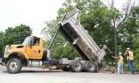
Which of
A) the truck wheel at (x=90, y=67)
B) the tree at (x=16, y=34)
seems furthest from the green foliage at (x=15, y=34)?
the truck wheel at (x=90, y=67)

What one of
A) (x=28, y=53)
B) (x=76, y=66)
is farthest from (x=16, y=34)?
(x=28, y=53)

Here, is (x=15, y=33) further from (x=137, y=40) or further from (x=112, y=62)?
(x=137, y=40)

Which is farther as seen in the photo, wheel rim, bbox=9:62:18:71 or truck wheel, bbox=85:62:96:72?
truck wheel, bbox=85:62:96:72

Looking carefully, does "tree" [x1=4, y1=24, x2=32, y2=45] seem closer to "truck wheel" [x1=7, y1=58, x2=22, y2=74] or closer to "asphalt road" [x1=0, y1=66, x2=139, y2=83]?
"truck wheel" [x1=7, y1=58, x2=22, y2=74]

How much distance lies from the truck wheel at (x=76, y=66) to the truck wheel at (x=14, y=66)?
3.75 meters

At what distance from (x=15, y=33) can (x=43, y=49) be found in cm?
3003

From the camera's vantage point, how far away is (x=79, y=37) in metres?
25.7

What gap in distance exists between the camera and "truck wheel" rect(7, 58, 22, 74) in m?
24.1

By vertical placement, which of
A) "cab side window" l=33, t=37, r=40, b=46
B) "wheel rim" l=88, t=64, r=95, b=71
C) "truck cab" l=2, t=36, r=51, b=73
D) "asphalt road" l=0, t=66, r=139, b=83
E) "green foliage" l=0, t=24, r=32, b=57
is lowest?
"asphalt road" l=0, t=66, r=139, b=83

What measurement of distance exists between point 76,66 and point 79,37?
206 centimetres

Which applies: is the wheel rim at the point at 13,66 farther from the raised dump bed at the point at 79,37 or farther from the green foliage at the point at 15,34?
the green foliage at the point at 15,34

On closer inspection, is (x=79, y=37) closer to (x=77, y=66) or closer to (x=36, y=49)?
(x=77, y=66)

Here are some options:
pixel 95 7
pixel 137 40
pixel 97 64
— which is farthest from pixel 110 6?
pixel 97 64

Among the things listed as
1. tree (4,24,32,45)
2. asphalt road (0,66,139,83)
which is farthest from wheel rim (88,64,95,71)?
tree (4,24,32,45)
